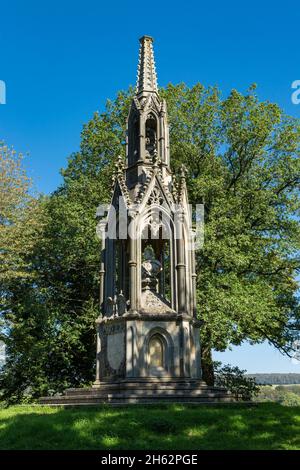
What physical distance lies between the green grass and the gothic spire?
10.5m

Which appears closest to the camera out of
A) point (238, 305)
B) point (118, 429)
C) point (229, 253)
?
point (118, 429)

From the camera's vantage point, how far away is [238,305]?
63.7 feet

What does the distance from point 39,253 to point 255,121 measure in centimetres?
1272

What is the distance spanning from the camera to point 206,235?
2186 centimetres

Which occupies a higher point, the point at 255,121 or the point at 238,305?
the point at 255,121

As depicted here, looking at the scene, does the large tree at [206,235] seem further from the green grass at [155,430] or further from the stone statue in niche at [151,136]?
the green grass at [155,430]

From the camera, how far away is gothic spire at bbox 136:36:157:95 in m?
16.2

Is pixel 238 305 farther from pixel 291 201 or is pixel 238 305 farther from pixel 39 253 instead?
pixel 39 253

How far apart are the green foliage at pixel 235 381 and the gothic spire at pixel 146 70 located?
14.3 meters

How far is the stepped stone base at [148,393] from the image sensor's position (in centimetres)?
1148

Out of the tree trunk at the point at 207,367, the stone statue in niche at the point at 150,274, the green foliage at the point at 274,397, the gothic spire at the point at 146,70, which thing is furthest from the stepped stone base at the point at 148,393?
the tree trunk at the point at 207,367
